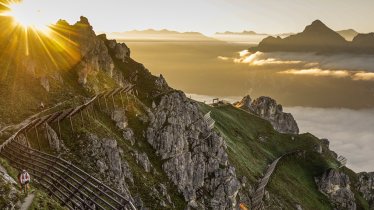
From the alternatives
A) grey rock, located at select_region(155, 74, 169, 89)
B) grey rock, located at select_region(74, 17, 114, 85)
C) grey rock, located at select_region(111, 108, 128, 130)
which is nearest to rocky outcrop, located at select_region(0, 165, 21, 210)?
grey rock, located at select_region(111, 108, 128, 130)

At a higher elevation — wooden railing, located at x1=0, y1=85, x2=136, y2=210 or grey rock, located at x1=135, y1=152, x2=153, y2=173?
wooden railing, located at x1=0, y1=85, x2=136, y2=210

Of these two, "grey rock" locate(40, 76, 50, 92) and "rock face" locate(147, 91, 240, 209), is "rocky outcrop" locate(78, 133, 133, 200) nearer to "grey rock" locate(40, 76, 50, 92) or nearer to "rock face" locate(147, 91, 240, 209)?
"grey rock" locate(40, 76, 50, 92)

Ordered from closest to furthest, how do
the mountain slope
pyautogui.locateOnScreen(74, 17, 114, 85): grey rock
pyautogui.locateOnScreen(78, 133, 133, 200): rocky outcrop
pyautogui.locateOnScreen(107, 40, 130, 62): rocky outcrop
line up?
pyautogui.locateOnScreen(78, 133, 133, 200): rocky outcrop, the mountain slope, pyautogui.locateOnScreen(74, 17, 114, 85): grey rock, pyautogui.locateOnScreen(107, 40, 130, 62): rocky outcrop

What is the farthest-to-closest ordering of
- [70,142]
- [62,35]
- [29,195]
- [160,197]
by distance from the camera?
[62,35] < [160,197] < [70,142] < [29,195]

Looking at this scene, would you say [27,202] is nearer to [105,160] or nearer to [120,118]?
[105,160]

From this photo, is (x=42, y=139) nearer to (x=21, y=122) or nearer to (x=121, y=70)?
(x=21, y=122)

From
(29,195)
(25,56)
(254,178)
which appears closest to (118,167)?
(25,56)
